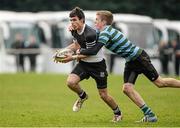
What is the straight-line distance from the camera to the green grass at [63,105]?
58.1ft

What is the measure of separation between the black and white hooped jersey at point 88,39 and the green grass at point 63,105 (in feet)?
4.14

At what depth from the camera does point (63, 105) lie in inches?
905

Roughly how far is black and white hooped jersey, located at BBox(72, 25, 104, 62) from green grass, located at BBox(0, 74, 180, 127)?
126cm

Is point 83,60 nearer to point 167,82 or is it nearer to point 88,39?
point 88,39

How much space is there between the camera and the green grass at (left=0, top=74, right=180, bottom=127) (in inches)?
697

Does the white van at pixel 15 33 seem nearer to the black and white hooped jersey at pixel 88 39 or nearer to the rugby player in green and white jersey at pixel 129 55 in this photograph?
the black and white hooped jersey at pixel 88 39

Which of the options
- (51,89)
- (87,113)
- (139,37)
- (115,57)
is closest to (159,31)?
(139,37)

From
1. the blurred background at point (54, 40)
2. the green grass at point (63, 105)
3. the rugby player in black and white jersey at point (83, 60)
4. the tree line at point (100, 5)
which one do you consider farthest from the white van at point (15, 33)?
the rugby player in black and white jersey at point (83, 60)

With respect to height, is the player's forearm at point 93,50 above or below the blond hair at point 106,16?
below

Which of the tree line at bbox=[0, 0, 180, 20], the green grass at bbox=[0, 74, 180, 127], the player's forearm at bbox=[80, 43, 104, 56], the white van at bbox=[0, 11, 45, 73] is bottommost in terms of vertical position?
the tree line at bbox=[0, 0, 180, 20]

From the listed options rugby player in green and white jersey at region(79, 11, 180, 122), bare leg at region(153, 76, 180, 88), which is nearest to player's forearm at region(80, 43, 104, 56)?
rugby player in green and white jersey at region(79, 11, 180, 122)

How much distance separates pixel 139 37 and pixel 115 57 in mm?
4245

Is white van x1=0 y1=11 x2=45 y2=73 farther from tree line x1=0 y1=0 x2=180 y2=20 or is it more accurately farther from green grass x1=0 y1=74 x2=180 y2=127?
green grass x1=0 y1=74 x2=180 y2=127

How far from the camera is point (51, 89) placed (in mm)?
30109
